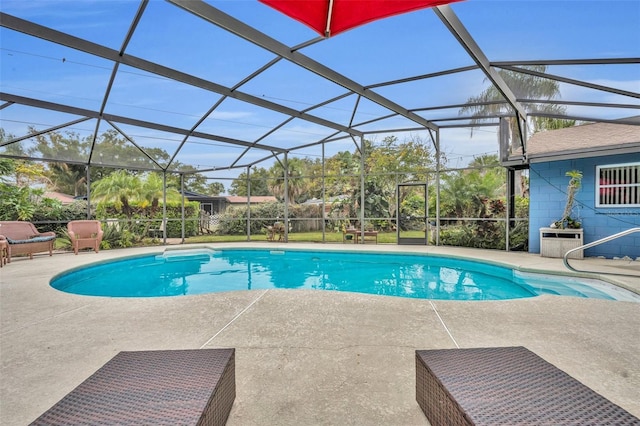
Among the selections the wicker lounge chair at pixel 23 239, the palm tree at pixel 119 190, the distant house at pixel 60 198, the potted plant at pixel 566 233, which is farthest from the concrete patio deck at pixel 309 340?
the palm tree at pixel 119 190

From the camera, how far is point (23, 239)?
8.35 metres

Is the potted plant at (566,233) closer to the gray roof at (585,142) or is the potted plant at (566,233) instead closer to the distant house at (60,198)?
the gray roof at (585,142)

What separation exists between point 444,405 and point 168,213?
15.1m

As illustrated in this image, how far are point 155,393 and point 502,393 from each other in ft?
5.15

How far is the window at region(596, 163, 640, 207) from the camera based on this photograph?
7453 mm

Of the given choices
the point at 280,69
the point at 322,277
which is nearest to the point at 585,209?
the point at 322,277

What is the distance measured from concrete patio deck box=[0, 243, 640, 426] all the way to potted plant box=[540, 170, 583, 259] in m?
3.05

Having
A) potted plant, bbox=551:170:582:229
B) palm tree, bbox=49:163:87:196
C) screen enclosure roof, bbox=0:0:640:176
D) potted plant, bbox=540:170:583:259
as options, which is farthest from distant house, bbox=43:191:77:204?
potted plant, bbox=551:170:582:229

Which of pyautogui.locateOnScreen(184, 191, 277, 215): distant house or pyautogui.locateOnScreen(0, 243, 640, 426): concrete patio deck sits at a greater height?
pyautogui.locateOnScreen(184, 191, 277, 215): distant house

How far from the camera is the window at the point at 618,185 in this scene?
7.45m

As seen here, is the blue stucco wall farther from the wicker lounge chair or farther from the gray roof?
the wicker lounge chair

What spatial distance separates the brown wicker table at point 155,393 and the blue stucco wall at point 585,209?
928 centimetres

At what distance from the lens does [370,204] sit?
1445cm

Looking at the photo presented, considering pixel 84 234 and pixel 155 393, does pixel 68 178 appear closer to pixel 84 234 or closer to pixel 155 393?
pixel 84 234
